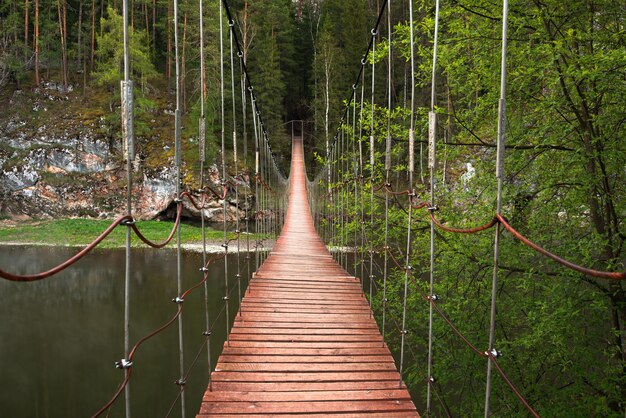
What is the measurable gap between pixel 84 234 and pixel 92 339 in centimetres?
737

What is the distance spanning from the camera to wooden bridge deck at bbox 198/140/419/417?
187 cm

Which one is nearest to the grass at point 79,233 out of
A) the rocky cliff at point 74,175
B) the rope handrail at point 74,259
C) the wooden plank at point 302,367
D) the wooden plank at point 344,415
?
the rocky cliff at point 74,175

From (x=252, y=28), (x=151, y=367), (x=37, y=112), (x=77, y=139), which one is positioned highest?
(x=252, y=28)

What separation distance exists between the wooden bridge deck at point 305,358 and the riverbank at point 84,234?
27.5 feet

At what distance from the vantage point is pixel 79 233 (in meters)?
12.6

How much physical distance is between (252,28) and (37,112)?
29.7 ft

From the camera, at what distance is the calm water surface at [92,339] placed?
16.1 feet

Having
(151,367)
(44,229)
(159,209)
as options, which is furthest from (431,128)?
(44,229)

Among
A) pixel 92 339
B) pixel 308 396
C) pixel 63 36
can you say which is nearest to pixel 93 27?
A: pixel 63 36

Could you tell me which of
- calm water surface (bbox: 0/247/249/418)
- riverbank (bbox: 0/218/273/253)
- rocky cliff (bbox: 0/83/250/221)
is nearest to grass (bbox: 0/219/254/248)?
riverbank (bbox: 0/218/273/253)

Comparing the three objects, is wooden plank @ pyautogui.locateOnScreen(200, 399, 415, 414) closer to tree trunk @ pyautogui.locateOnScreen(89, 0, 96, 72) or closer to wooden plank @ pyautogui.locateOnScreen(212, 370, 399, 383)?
wooden plank @ pyautogui.locateOnScreen(212, 370, 399, 383)

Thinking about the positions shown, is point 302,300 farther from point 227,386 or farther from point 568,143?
point 568,143

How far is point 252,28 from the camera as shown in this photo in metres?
14.7

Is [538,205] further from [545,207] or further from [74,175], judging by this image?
[74,175]
